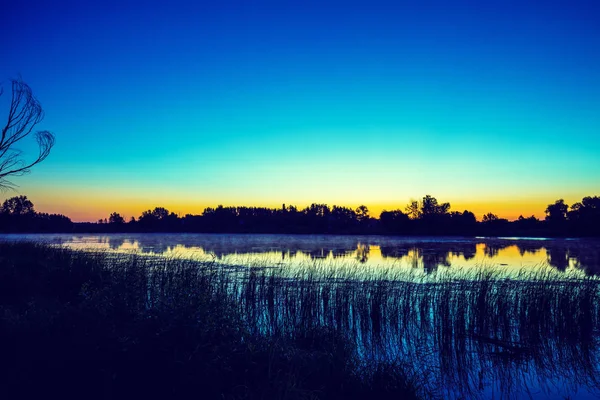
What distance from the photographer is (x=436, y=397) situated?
6.04m

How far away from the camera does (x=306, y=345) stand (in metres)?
7.52

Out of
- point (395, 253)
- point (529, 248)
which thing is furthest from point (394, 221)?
point (395, 253)

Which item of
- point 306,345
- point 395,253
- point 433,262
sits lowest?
point 306,345

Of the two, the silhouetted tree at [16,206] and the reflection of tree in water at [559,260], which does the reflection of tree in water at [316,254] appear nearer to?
the reflection of tree in water at [559,260]

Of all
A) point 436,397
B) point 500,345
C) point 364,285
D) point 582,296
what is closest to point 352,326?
point 364,285

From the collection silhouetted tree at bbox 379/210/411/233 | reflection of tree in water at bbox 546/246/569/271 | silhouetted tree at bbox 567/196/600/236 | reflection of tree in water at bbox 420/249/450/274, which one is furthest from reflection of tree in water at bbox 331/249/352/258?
silhouetted tree at bbox 379/210/411/233

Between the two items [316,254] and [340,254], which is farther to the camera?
[340,254]

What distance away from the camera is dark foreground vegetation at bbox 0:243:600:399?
196 inches

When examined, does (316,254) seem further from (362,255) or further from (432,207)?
(432,207)

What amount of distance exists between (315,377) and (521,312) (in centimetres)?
693

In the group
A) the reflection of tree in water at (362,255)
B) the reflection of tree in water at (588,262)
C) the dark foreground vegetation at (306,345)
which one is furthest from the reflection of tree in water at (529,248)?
the dark foreground vegetation at (306,345)

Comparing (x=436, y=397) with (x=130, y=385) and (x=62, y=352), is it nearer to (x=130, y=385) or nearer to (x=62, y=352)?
(x=130, y=385)

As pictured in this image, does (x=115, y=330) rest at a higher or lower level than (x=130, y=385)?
higher

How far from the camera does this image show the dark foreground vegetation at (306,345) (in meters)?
4.98
